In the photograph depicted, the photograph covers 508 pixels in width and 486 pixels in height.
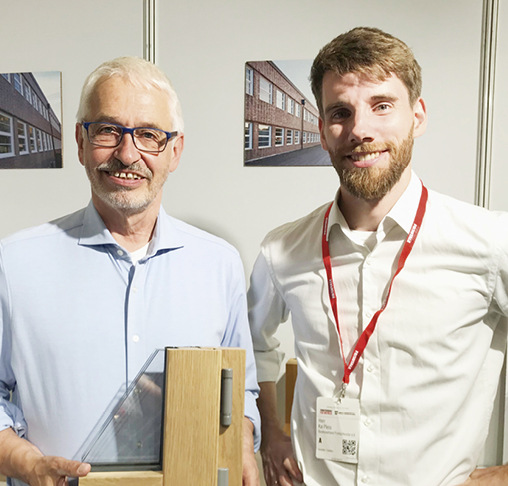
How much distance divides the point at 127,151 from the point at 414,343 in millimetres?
947

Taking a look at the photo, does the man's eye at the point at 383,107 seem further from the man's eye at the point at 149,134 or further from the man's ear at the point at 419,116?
the man's eye at the point at 149,134

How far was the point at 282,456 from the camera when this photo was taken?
1697 millimetres

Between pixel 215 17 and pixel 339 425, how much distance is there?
2019 millimetres

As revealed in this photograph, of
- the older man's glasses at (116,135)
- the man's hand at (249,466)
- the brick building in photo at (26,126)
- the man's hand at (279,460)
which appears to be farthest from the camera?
the brick building in photo at (26,126)

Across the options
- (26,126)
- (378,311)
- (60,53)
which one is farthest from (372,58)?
(26,126)

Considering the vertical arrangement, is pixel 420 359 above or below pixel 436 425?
above

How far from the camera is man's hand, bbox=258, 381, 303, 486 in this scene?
5.44 ft

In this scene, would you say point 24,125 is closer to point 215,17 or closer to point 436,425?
point 215,17

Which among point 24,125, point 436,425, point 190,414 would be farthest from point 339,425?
point 24,125

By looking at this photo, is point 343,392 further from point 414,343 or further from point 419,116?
point 419,116

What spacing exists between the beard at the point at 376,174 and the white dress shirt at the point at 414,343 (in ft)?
0.25

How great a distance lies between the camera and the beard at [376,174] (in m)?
1.54

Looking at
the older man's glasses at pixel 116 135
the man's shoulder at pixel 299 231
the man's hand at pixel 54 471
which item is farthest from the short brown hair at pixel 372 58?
the man's hand at pixel 54 471

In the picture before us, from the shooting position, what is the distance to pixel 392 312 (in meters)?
1.55
